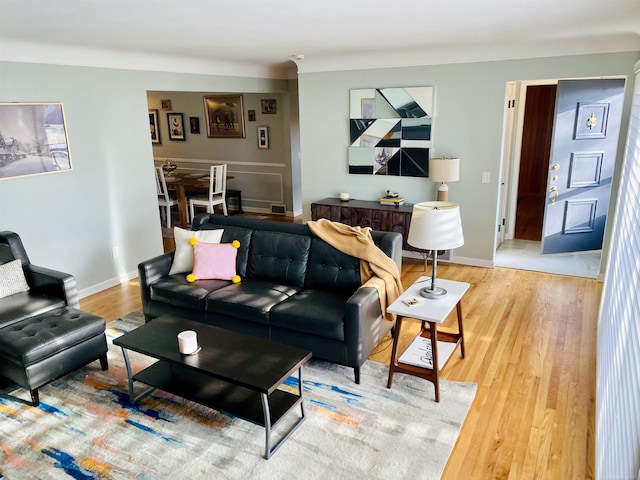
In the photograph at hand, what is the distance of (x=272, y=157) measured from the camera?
798 cm

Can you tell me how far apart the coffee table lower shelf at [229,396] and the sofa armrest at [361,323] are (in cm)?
48

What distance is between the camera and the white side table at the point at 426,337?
293cm

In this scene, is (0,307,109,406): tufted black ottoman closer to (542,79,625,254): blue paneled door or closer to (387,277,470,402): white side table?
(387,277,470,402): white side table

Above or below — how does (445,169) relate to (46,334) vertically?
above

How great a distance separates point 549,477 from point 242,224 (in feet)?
9.64

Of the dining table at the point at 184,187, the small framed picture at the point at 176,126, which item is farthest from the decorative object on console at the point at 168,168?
the small framed picture at the point at 176,126

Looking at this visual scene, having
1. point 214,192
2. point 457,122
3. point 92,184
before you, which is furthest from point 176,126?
point 457,122

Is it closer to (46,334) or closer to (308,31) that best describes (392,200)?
(308,31)

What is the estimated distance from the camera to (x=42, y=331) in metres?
3.07

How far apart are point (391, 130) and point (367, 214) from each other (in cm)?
105

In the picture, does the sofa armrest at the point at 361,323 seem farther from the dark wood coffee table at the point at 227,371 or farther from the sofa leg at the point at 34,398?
the sofa leg at the point at 34,398

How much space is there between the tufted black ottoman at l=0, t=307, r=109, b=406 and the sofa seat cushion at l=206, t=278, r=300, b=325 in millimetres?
818

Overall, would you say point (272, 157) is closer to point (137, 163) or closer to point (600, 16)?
point (137, 163)

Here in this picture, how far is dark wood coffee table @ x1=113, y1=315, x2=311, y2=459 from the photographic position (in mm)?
2512
